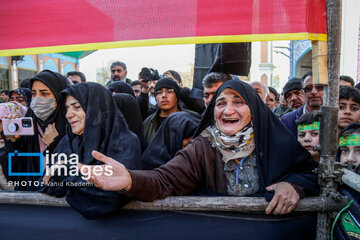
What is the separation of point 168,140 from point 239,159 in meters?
0.71

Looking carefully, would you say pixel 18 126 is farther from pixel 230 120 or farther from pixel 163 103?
pixel 230 120

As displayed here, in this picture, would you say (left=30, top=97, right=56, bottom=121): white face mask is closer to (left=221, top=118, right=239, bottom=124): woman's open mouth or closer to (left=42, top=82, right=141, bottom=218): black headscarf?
(left=42, top=82, right=141, bottom=218): black headscarf

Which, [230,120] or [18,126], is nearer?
[230,120]

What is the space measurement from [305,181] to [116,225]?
108cm

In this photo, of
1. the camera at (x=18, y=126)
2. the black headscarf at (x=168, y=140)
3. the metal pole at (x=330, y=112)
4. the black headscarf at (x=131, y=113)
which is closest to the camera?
the metal pole at (x=330, y=112)

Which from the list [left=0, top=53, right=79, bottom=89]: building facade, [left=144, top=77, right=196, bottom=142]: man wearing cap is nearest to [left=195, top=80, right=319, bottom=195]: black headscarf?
[left=144, top=77, right=196, bottom=142]: man wearing cap

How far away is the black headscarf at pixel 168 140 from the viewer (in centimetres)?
217

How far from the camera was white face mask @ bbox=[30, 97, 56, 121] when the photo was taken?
8.10 ft

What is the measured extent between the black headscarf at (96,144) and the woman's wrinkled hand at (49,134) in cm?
41

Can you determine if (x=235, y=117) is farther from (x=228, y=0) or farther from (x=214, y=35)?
(x=228, y=0)

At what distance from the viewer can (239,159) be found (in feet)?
5.90

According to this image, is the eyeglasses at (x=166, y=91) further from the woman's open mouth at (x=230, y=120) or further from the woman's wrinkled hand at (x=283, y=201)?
the woman's wrinkled hand at (x=283, y=201)

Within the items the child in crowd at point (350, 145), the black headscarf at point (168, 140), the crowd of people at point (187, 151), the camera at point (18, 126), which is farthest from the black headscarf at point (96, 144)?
the child in crowd at point (350, 145)

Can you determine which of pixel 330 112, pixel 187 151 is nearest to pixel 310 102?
pixel 330 112
